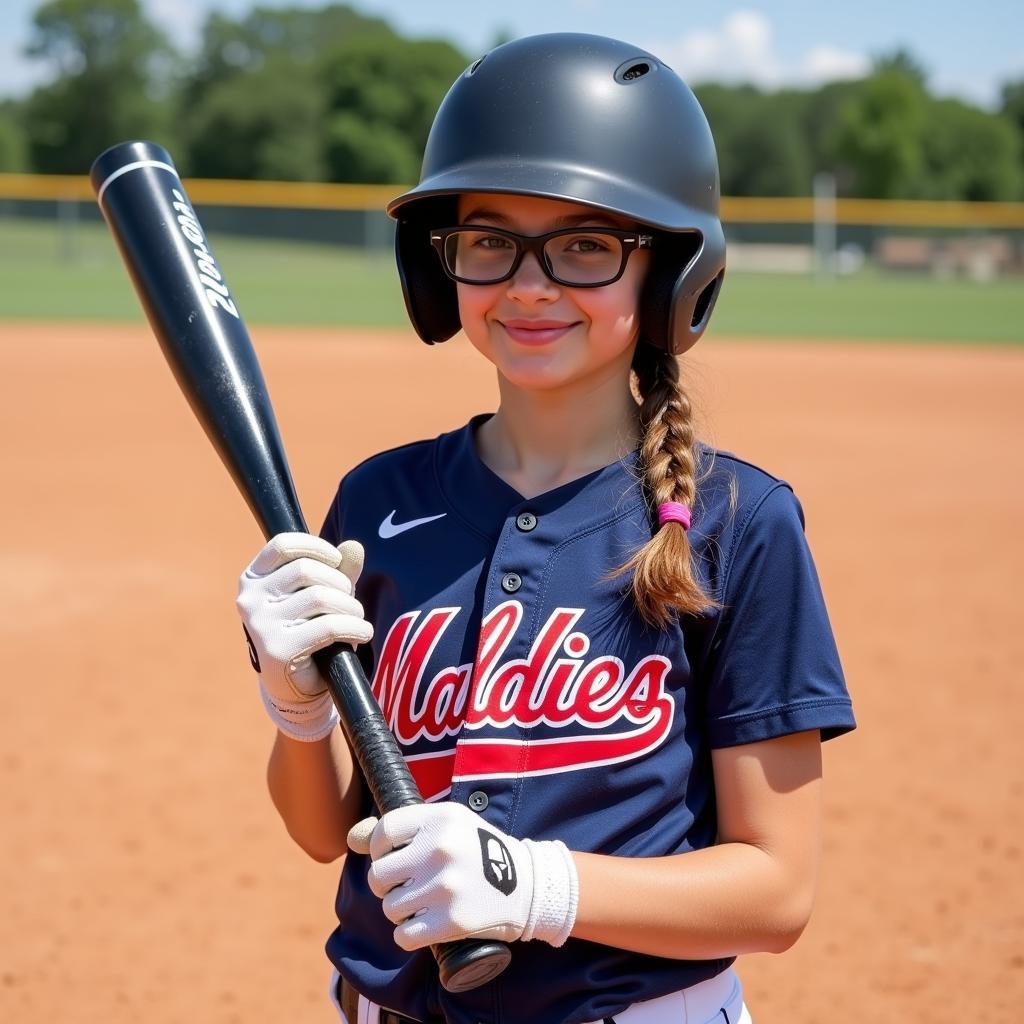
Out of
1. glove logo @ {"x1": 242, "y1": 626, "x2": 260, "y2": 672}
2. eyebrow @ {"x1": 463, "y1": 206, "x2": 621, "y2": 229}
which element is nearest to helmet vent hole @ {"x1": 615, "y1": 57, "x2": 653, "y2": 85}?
eyebrow @ {"x1": 463, "y1": 206, "x2": 621, "y2": 229}

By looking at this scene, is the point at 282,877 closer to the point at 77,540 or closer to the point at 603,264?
the point at 603,264

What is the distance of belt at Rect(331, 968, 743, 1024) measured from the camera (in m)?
1.63

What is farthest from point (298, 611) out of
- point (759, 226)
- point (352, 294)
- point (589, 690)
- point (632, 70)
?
point (759, 226)

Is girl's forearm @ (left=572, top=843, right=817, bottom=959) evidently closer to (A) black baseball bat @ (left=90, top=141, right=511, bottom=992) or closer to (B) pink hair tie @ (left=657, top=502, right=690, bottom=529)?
(B) pink hair tie @ (left=657, top=502, right=690, bottom=529)

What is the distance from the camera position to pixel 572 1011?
5.21 ft

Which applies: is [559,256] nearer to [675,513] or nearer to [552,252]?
[552,252]

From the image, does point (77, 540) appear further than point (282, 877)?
Yes


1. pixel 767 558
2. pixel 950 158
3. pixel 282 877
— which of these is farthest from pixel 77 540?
pixel 950 158

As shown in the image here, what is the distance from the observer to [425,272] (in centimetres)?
202

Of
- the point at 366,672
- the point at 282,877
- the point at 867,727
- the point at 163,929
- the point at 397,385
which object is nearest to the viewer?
the point at 366,672

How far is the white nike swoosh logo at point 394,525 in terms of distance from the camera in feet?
5.92

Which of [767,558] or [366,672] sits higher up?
[767,558]

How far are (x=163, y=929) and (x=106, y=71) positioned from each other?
60957 mm

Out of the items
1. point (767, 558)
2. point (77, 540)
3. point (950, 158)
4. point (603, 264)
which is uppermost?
point (950, 158)
